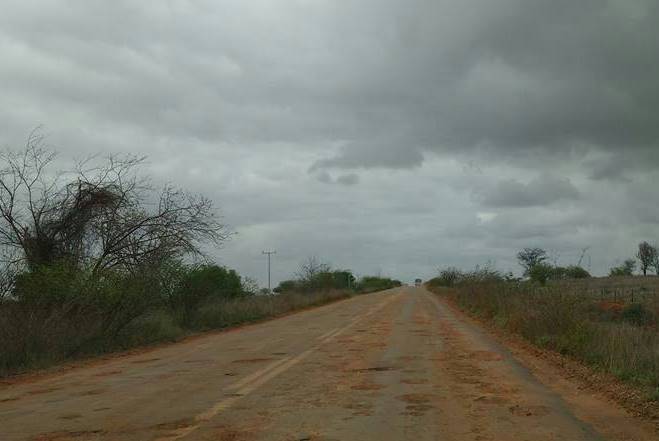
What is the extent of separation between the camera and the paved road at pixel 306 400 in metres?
7.59

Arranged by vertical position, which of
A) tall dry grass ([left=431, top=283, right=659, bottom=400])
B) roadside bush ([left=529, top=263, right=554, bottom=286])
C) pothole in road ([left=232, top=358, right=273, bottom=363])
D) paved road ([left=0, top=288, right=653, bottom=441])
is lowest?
paved road ([left=0, top=288, right=653, bottom=441])

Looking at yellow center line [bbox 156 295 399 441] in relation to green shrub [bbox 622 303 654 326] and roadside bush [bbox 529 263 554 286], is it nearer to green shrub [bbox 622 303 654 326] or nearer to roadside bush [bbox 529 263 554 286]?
roadside bush [bbox 529 263 554 286]

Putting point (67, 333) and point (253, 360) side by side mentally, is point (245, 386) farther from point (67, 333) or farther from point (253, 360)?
point (67, 333)

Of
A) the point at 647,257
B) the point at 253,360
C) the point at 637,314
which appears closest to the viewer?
the point at 253,360

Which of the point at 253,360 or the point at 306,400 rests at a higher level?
the point at 253,360

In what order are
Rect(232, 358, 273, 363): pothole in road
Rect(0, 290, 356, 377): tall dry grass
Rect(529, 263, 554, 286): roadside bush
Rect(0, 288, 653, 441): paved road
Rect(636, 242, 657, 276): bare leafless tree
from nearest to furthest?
Rect(0, 288, 653, 441): paved road → Rect(232, 358, 273, 363): pothole in road → Rect(0, 290, 356, 377): tall dry grass → Rect(529, 263, 554, 286): roadside bush → Rect(636, 242, 657, 276): bare leafless tree

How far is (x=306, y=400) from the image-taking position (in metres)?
9.53

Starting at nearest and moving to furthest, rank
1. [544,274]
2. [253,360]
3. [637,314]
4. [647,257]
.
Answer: [253,360], [637,314], [544,274], [647,257]

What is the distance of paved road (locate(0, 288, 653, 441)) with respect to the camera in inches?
299

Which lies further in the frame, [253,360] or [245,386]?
[253,360]

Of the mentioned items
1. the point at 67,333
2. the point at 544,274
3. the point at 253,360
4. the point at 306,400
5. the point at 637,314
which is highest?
the point at 544,274

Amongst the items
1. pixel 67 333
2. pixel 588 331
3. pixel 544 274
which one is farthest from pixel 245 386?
pixel 544 274

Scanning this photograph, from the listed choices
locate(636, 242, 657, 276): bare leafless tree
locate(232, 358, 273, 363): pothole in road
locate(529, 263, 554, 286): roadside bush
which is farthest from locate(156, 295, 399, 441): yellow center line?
locate(636, 242, 657, 276): bare leafless tree

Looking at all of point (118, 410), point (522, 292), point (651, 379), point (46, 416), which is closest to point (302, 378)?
point (118, 410)
